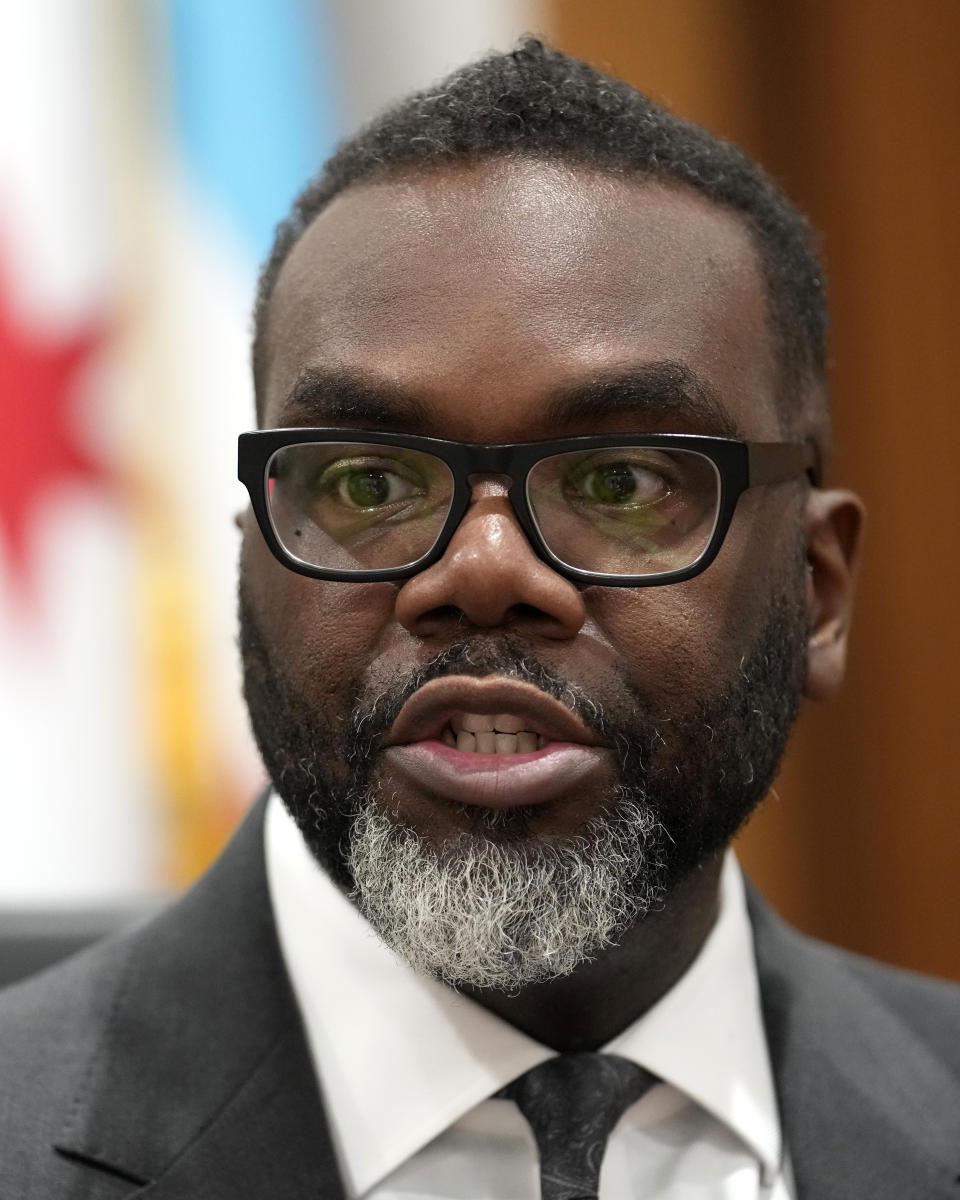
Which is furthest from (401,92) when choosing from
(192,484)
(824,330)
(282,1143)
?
(282,1143)

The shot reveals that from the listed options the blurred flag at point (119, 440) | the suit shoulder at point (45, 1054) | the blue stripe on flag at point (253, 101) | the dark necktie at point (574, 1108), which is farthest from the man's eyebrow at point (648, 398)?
the blue stripe on flag at point (253, 101)

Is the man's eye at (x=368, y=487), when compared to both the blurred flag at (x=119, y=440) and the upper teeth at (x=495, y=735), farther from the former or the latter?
the blurred flag at (x=119, y=440)

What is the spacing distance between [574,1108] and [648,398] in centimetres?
54

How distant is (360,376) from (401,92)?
1174mm

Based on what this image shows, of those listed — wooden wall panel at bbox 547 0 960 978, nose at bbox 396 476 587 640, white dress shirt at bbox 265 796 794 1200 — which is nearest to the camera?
nose at bbox 396 476 587 640

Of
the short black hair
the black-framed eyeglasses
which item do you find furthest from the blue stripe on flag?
the black-framed eyeglasses

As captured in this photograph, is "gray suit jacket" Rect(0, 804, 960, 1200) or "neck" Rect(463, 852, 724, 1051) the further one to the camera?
"neck" Rect(463, 852, 724, 1051)

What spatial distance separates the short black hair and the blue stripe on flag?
86 centimetres

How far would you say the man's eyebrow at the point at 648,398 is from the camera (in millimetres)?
1003

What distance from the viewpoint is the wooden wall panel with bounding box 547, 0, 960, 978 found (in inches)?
76.1

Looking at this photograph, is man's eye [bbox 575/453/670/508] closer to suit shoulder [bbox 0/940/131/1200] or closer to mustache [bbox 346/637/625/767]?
mustache [bbox 346/637/625/767]

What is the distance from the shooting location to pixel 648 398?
102 cm

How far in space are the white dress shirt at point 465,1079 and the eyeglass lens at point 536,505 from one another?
0.29 metres

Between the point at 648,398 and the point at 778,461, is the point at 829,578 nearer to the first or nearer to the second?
the point at 778,461
